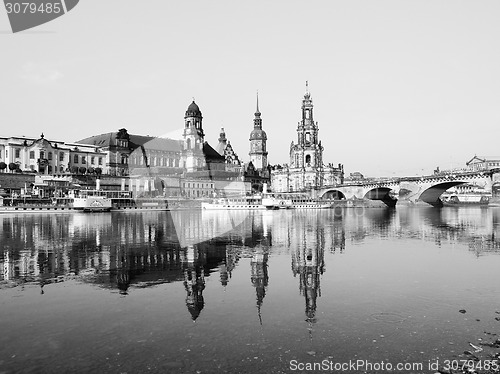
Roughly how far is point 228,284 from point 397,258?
1078cm

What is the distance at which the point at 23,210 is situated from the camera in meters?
74.8

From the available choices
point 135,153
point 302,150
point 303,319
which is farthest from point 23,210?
point 302,150

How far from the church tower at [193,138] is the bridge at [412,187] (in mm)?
40437

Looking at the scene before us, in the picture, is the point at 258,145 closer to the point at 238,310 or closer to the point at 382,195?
the point at 382,195

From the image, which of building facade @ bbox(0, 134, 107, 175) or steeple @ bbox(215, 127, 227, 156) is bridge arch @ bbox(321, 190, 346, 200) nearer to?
steeple @ bbox(215, 127, 227, 156)

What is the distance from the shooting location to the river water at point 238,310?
9.22 metres

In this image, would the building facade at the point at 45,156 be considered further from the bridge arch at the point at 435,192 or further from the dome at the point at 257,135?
the bridge arch at the point at 435,192

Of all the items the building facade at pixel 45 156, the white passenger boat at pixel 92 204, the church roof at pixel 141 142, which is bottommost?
the white passenger boat at pixel 92 204

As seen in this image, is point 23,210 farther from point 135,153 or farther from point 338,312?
point 338,312

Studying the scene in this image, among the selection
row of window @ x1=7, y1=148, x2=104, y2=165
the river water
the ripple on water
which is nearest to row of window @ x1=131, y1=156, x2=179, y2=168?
row of window @ x1=7, y1=148, x2=104, y2=165

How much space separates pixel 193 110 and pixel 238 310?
124272 millimetres

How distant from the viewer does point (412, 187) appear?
11038 cm

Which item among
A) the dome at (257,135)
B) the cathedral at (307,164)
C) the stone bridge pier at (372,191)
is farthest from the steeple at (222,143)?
the stone bridge pier at (372,191)

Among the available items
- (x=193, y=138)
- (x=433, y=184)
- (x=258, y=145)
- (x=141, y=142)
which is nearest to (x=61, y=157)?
(x=141, y=142)
